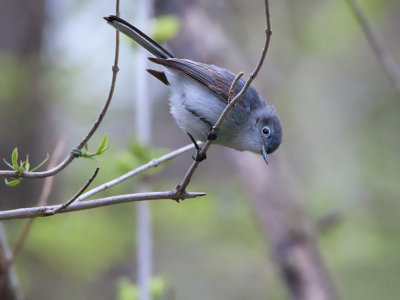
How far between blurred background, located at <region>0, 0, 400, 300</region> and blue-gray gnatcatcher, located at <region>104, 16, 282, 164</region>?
0.41 m

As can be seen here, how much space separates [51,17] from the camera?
696cm

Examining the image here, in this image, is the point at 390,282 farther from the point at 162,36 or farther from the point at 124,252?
the point at 162,36

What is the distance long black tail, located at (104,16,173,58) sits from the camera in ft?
7.51

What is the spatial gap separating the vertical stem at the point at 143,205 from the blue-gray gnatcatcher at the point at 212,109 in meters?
0.22

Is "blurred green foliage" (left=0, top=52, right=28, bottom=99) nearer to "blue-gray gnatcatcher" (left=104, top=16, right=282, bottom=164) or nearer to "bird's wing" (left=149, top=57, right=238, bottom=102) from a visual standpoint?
"blue-gray gnatcatcher" (left=104, top=16, right=282, bottom=164)

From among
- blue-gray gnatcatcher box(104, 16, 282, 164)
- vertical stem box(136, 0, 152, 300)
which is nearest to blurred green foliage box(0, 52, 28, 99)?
vertical stem box(136, 0, 152, 300)

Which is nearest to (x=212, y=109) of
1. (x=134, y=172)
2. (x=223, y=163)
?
(x=134, y=172)

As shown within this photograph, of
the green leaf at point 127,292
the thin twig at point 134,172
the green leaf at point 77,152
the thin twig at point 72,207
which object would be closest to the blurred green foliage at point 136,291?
the green leaf at point 127,292

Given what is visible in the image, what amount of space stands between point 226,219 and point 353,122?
2.97 metres

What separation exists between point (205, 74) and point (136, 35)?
595 mm

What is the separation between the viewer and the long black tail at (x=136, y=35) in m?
2.29

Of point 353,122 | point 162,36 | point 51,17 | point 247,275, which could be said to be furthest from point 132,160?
point 353,122

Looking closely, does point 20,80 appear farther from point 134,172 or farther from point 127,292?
point 134,172

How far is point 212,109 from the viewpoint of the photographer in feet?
9.44
